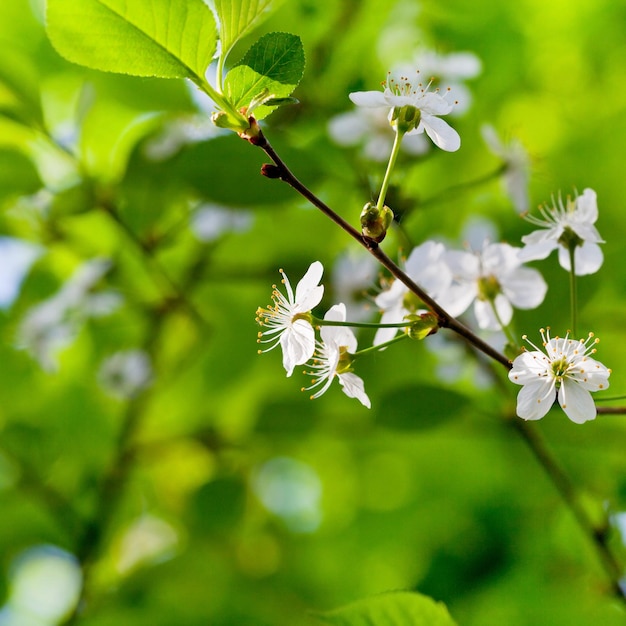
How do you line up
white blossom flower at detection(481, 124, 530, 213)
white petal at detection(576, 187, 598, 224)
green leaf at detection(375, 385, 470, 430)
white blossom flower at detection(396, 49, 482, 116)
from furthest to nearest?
white blossom flower at detection(396, 49, 482, 116) < white blossom flower at detection(481, 124, 530, 213) < green leaf at detection(375, 385, 470, 430) < white petal at detection(576, 187, 598, 224)

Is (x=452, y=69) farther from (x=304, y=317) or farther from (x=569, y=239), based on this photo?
(x=304, y=317)

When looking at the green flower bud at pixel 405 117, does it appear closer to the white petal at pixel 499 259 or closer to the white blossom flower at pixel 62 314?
the white petal at pixel 499 259

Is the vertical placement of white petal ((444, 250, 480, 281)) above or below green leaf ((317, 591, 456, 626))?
above

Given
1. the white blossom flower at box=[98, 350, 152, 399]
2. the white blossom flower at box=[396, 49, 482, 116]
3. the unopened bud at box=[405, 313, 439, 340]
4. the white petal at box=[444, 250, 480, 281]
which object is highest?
the white blossom flower at box=[396, 49, 482, 116]

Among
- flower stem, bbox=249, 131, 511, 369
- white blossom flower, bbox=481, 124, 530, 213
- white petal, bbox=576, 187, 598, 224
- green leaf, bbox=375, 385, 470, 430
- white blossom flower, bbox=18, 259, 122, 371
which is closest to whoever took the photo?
flower stem, bbox=249, 131, 511, 369

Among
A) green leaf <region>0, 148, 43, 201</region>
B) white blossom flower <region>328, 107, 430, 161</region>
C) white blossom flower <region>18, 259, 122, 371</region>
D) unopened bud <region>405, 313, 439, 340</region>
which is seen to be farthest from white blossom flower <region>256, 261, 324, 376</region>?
white blossom flower <region>18, 259, 122, 371</region>

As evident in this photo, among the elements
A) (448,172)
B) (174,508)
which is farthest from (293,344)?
(174,508)

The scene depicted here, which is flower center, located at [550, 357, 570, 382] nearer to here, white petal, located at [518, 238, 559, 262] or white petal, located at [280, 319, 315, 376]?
white petal, located at [518, 238, 559, 262]

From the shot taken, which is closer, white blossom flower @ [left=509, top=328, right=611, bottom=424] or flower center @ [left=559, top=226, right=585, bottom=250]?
white blossom flower @ [left=509, top=328, right=611, bottom=424]
